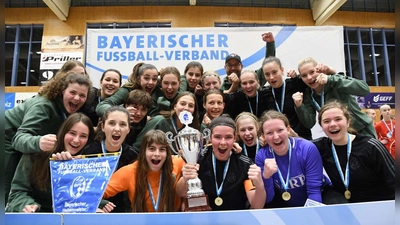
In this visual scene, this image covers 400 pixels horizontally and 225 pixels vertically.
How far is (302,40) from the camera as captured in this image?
18.7 feet

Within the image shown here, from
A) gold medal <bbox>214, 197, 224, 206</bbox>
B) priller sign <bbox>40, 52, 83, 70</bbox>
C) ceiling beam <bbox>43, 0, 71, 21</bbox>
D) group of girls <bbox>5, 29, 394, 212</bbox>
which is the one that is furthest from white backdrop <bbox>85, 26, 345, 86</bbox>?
ceiling beam <bbox>43, 0, 71, 21</bbox>

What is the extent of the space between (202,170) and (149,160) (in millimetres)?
479

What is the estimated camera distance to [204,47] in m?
5.74

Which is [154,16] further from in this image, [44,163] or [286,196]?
[286,196]

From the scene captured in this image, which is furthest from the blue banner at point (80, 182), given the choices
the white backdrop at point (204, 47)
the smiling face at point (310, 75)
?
the white backdrop at point (204, 47)

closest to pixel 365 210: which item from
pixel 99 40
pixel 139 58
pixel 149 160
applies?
pixel 149 160

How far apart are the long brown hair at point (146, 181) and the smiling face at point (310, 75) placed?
1.90 metres

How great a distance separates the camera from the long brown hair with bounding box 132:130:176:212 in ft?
8.04

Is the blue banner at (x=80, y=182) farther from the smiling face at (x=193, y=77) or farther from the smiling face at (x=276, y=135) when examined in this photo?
the smiling face at (x=193, y=77)

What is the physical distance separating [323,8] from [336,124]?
38.9 ft

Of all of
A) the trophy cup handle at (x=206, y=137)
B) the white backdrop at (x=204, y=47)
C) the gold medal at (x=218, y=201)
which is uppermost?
the white backdrop at (x=204, y=47)

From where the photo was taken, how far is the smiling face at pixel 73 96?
2934mm

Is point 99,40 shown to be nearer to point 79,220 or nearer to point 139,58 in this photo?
point 139,58

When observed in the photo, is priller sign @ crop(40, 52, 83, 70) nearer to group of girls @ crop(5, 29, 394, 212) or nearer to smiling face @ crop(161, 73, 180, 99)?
smiling face @ crop(161, 73, 180, 99)
